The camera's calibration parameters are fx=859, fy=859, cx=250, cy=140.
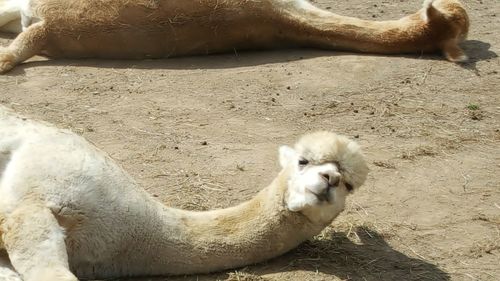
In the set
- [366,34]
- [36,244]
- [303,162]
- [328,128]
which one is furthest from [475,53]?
[36,244]

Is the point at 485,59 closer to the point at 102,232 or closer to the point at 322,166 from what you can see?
the point at 322,166

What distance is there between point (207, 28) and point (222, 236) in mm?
3945

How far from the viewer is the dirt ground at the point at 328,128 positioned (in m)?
4.35

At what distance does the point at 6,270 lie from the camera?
3.40 m

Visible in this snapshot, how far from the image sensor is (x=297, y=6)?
7.50 meters

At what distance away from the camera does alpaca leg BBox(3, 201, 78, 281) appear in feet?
10.6

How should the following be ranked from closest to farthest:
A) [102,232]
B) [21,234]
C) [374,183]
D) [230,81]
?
1. [21,234]
2. [102,232]
3. [374,183]
4. [230,81]

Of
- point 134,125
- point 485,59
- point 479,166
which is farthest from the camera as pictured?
point 485,59

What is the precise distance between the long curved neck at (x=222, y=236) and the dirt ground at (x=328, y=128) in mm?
106

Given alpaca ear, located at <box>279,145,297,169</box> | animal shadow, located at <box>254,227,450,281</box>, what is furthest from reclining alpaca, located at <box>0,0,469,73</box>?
alpaca ear, located at <box>279,145,297,169</box>

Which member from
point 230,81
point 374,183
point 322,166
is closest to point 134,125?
point 230,81

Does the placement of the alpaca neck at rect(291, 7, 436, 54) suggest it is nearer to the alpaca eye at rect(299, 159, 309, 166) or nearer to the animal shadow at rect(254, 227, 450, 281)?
the animal shadow at rect(254, 227, 450, 281)

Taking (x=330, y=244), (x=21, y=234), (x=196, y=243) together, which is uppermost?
(x=21, y=234)

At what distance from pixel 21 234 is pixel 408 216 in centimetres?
Result: 226
